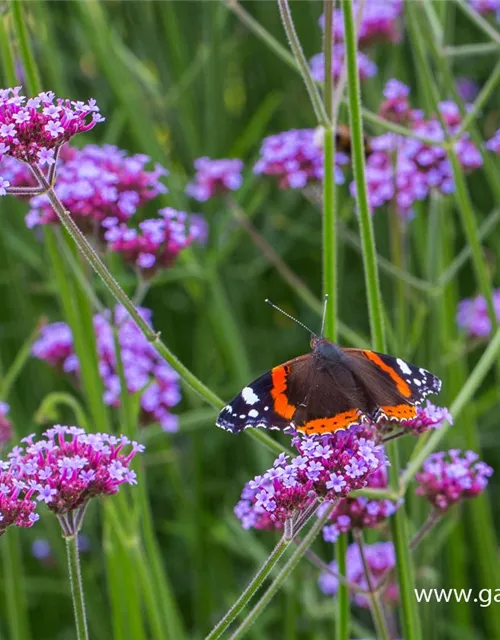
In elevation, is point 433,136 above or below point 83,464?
above

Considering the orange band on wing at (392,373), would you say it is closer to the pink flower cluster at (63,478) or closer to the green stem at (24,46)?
the pink flower cluster at (63,478)

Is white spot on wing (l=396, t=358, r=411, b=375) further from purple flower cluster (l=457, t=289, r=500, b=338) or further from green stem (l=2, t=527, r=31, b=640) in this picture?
purple flower cluster (l=457, t=289, r=500, b=338)

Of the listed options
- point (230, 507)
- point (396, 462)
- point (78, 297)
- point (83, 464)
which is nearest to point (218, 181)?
point (78, 297)

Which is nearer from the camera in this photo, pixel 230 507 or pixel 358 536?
Result: pixel 358 536

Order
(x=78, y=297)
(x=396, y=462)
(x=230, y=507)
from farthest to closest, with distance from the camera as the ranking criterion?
(x=230, y=507)
(x=78, y=297)
(x=396, y=462)

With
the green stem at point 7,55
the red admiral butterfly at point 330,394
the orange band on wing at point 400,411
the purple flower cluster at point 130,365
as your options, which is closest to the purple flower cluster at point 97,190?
the green stem at point 7,55

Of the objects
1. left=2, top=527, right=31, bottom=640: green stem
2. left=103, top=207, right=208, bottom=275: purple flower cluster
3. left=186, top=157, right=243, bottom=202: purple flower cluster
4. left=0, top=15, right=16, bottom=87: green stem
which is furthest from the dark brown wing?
left=186, top=157, right=243, bottom=202: purple flower cluster

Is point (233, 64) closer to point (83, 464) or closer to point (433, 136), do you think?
point (433, 136)
